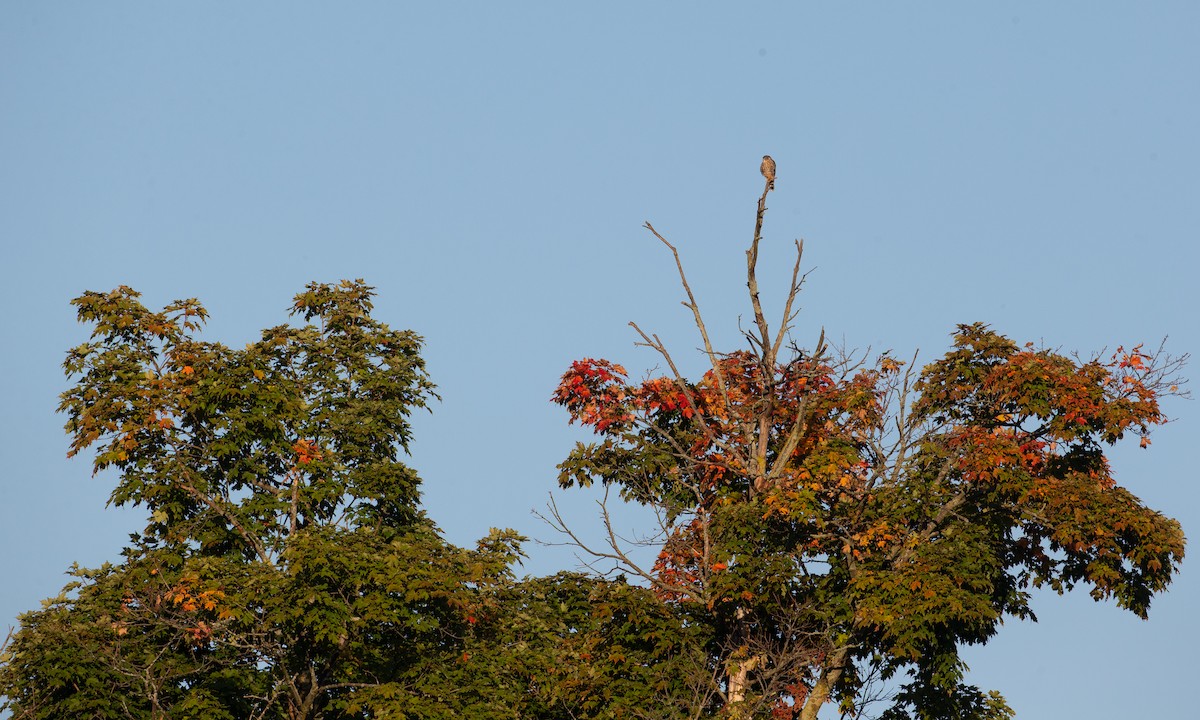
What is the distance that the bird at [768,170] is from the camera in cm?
2823

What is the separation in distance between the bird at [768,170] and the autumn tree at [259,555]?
771 centimetres

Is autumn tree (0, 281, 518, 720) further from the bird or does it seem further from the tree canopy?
the bird

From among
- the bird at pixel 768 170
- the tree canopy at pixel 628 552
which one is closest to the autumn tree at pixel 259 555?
the tree canopy at pixel 628 552

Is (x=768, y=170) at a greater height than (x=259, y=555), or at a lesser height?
greater

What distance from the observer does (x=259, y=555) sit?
99.6 feet

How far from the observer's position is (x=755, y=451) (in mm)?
29031

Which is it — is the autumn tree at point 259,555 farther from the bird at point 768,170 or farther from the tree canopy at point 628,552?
the bird at point 768,170

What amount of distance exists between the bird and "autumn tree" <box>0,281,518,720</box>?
7.71 m

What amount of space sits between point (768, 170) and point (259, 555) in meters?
11.7

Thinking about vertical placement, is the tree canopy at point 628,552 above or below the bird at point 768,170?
below

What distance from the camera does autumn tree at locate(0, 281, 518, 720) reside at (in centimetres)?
2664

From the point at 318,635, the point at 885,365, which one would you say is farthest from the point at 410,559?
the point at 885,365

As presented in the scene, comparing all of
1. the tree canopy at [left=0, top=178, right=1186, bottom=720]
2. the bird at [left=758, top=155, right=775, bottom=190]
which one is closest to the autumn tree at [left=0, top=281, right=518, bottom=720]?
the tree canopy at [left=0, top=178, right=1186, bottom=720]

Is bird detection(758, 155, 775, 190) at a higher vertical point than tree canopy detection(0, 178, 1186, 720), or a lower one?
higher
